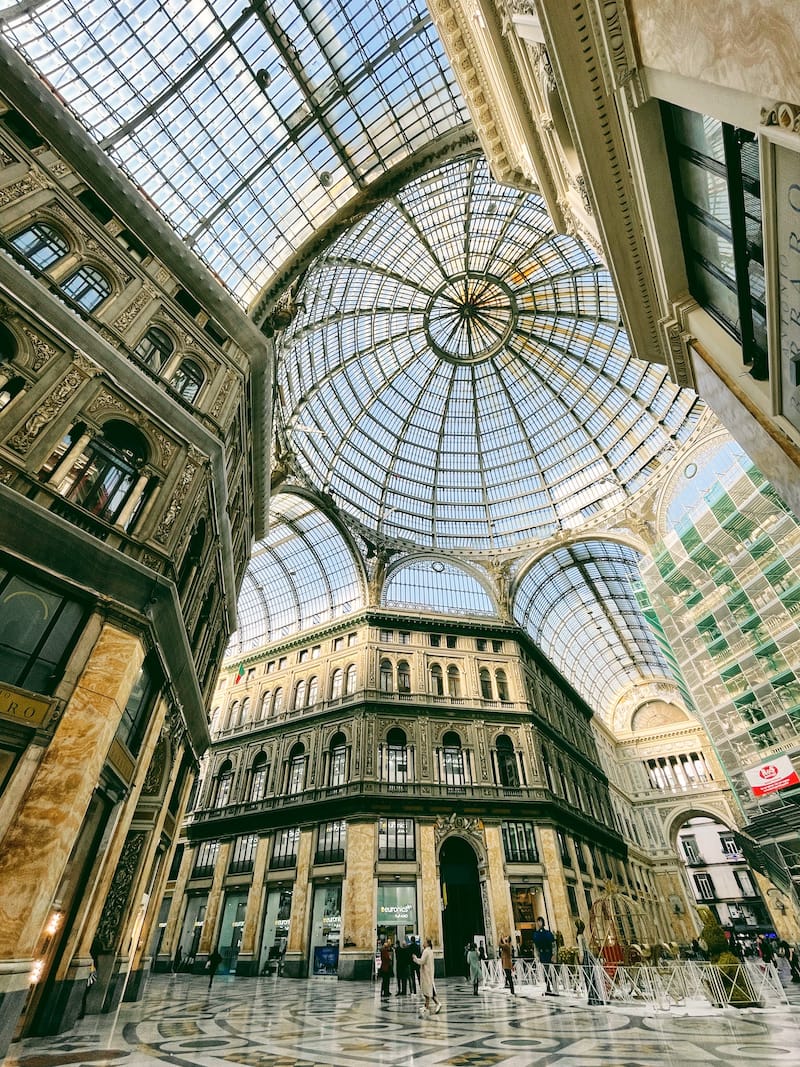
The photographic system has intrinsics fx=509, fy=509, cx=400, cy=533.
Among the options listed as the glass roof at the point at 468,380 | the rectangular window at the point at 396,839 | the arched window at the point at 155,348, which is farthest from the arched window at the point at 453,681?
the arched window at the point at 155,348

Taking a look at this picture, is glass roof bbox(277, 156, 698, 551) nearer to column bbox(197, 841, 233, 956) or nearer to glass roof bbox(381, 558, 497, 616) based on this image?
glass roof bbox(381, 558, 497, 616)

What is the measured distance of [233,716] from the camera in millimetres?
36562

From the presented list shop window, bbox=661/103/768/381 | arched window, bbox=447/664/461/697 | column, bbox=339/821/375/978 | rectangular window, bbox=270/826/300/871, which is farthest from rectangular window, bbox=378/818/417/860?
shop window, bbox=661/103/768/381

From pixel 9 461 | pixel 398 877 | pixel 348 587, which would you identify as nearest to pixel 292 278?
pixel 9 461

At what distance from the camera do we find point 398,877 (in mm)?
25094

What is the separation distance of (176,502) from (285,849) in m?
23.4

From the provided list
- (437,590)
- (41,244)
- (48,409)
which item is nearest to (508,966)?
(48,409)

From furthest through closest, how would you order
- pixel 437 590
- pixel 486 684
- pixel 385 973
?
pixel 437 590, pixel 486 684, pixel 385 973

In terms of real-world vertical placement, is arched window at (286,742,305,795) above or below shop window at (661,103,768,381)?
above

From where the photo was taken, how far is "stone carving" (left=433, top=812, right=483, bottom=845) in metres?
26.9

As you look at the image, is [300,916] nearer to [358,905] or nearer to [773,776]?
[358,905]

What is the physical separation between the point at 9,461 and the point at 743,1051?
1507cm

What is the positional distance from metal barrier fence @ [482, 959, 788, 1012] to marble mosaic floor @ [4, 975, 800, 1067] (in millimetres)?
695

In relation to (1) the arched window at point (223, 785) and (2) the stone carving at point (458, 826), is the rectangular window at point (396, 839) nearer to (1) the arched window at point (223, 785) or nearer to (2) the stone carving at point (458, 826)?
(2) the stone carving at point (458, 826)
